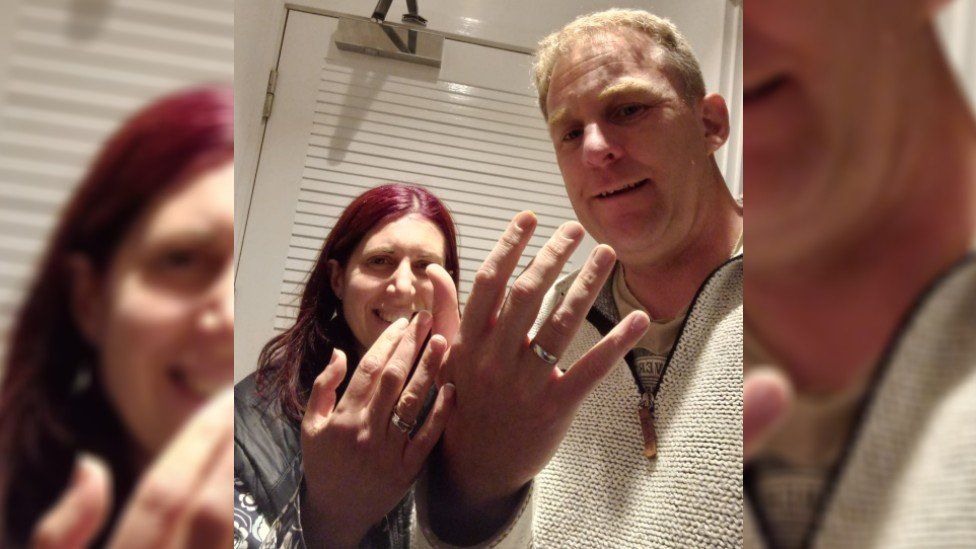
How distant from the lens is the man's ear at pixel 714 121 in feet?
1.31

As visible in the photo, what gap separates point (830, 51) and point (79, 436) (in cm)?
27

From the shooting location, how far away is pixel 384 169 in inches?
15.8

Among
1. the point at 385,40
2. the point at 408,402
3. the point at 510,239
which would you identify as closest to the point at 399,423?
the point at 408,402

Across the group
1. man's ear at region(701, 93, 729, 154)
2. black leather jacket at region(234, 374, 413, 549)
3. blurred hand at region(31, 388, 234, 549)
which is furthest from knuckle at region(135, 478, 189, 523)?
man's ear at region(701, 93, 729, 154)

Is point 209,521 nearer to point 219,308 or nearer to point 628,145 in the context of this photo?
point 219,308

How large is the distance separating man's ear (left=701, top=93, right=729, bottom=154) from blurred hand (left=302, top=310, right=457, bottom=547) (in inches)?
8.0

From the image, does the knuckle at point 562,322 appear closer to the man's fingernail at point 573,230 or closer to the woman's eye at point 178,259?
the man's fingernail at point 573,230

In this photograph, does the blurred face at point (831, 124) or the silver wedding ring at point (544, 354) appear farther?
the silver wedding ring at point (544, 354)

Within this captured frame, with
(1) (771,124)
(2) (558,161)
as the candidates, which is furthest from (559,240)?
(1) (771,124)

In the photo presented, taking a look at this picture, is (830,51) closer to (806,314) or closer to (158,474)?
(806,314)

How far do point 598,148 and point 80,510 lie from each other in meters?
0.31

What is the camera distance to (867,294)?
0.68 ft

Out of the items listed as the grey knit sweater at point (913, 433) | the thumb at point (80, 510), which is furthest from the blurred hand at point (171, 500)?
the grey knit sweater at point (913, 433)

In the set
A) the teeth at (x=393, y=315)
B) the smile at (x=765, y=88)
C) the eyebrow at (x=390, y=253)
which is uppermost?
the smile at (x=765, y=88)
